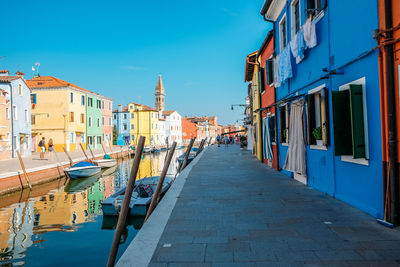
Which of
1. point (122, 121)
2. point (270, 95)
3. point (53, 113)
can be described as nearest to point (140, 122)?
point (122, 121)

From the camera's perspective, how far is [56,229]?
30.3ft

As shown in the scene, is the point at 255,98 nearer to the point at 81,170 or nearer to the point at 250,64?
the point at 250,64

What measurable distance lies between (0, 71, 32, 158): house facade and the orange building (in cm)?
2915

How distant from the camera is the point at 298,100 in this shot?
885 cm

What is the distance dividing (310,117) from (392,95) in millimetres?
3180

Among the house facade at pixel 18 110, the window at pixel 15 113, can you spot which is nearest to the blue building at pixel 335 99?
the house facade at pixel 18 110

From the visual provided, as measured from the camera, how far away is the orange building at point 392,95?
14.6 feet

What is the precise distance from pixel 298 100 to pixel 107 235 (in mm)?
6531

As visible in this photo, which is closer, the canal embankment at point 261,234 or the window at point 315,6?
the canal embankment at point 261,234

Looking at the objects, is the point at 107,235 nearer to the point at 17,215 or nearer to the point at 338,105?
the point at 17,215

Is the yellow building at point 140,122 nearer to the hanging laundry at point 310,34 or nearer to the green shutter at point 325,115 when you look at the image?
the hanging laundry at point 310,34

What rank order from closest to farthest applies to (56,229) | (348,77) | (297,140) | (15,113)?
(348,77)
(297,140)
(56,229)
(15,113)

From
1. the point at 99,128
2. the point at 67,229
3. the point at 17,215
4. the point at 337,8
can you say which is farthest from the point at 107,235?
the point at 99,128

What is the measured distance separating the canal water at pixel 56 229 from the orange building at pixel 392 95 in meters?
5.54
